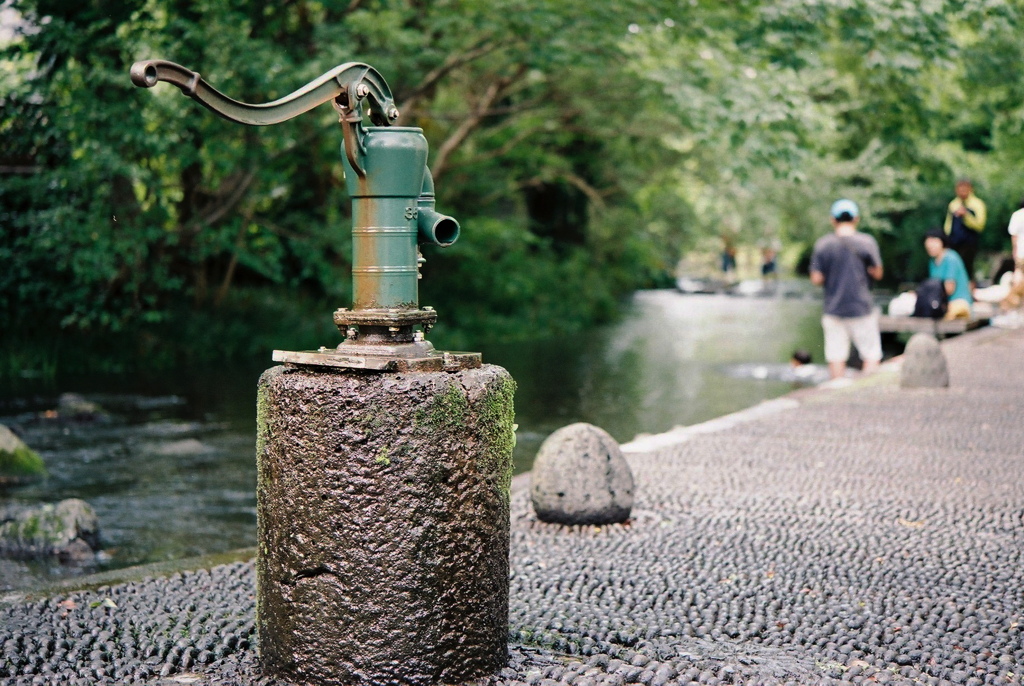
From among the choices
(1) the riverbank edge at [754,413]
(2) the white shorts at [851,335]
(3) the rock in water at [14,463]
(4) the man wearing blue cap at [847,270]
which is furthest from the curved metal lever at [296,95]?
(2) the white shorts at [851,335]

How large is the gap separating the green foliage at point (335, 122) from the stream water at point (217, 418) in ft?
5.71

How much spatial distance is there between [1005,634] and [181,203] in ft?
48.7

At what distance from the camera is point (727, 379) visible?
17.0 m

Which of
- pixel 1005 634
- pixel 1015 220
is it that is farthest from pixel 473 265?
pixel 1005 634

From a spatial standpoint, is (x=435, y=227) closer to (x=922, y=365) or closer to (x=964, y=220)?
(x=922, y=365)

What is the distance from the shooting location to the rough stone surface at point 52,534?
716cm

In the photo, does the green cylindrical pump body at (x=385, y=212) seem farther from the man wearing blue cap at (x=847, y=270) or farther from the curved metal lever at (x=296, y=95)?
the man wearing blue cap at (x=847, y=270)

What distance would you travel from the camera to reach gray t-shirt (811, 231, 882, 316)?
40.0ft

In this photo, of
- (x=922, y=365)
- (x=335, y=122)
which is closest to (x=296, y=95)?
(x=922, y=365)

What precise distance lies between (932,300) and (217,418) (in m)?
11.0

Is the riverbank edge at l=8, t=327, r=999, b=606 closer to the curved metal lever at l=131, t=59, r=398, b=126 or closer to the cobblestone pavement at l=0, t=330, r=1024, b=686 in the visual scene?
the cobblestone pavement at l=0, t=330, r=1024, b=686

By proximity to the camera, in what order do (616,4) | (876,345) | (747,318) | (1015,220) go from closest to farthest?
1. (1015,220)
2. (876,345)
3. (616,4)
4. (747,318)

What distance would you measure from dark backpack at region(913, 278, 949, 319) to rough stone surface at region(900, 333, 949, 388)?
239 inches

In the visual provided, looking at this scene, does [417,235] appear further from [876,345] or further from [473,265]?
[473,265]
